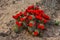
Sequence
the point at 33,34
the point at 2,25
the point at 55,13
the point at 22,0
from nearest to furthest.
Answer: the point at 33,34, the point at 2,25, the point at 55,13, the point at 22,0

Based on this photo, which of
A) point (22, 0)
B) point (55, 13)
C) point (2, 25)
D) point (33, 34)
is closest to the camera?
point (33, 34)

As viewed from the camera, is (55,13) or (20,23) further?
(55,13)

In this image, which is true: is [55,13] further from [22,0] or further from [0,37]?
[0,37]

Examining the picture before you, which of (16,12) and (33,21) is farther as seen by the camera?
(16,12)

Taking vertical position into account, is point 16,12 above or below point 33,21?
below

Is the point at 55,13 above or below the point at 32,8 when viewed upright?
below

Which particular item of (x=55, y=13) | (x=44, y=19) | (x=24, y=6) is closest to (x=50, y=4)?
(x=55, y=13)

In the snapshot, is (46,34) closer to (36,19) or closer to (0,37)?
(36,19)
